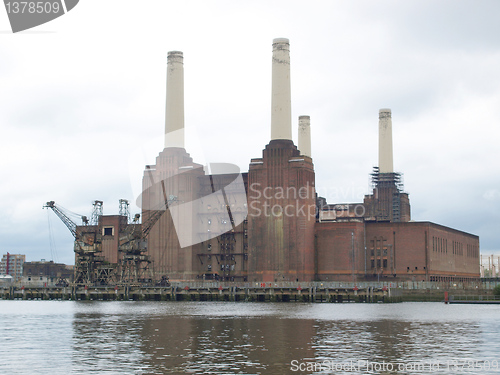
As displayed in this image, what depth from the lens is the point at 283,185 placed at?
12456 cm

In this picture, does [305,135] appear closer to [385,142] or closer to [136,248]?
[385,142]

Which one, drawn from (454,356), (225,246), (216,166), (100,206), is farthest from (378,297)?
(454,356)

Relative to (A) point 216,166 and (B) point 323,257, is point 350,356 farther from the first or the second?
(A) point 216,166

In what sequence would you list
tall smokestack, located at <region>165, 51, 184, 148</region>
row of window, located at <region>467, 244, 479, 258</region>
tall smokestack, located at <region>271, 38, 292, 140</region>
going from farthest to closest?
row of window, located at <region>467, 244, 479, 258</region>, tall smokestack, located at <region>165, 51, 184, 148</region>, tall smokestack, located at <region>271, 38, 292, 140</region>

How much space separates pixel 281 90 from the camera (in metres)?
123

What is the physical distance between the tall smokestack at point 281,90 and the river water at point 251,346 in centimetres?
6653

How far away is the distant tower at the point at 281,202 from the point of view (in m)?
124

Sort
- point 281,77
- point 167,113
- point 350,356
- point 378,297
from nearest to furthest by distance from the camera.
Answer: point 350,356 → point 378,297 → point 281,77 → point 167,113

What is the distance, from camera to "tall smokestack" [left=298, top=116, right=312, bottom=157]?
500ft

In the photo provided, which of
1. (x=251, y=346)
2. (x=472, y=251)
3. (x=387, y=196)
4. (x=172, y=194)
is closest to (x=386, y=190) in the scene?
(x=387, y=196)

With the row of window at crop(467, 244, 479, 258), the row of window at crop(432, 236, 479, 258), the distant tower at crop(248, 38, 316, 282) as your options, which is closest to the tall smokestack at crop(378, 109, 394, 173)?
the row of window at crop(432, 236, 479, 258)

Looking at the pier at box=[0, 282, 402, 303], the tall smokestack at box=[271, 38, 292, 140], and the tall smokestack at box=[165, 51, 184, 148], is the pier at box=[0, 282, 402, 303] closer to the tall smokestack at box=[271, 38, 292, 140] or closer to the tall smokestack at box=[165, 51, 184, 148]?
the tall smokestack at box=[271, 38, 292, 140]

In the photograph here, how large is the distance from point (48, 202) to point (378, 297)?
59.6 m

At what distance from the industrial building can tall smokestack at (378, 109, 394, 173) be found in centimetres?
1949
